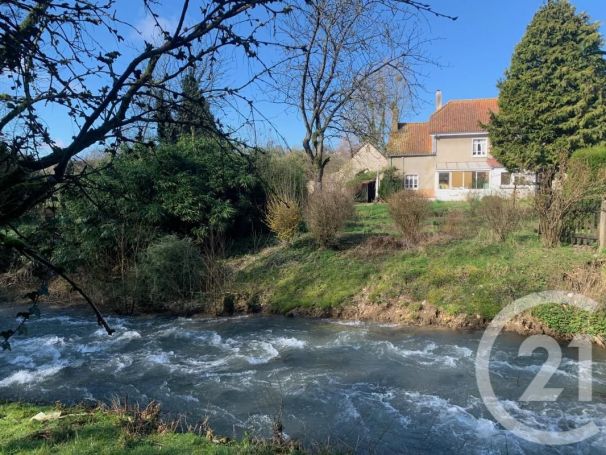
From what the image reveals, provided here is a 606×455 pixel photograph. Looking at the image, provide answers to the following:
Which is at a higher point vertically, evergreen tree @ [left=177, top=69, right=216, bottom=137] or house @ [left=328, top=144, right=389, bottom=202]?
house @ [left=328, top=144, right=389, bottom=202]

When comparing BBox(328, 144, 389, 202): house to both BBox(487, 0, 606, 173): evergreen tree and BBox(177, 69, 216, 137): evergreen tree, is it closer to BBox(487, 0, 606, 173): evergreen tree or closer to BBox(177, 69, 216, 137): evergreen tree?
BBox(487, 0, 606, 173): evergreen tree

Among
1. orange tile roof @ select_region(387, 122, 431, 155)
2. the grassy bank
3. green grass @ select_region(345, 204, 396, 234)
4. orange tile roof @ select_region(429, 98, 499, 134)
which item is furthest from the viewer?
orange tile roof @ select_region(387, 122, 431, 155)

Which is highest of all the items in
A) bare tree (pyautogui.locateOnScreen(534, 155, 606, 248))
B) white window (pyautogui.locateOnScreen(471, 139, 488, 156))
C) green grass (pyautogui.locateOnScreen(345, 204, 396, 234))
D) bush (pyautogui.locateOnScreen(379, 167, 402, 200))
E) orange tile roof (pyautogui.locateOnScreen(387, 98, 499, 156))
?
orange tile roof (pyautogui.locateOnScreen(387, 98, 499, 156))

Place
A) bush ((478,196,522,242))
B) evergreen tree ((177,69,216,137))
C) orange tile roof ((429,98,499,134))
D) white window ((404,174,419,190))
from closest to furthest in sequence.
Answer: evergreen tree ((177,69,216,137)) < bush ((478,196,522,242)) < orange tile roof ((429,98,499,134)) < white window ((404,174,419,190))

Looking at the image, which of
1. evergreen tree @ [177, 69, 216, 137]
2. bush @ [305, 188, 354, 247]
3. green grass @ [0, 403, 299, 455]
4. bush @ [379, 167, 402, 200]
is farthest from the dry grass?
bush @ [379, 167, 402, 200]

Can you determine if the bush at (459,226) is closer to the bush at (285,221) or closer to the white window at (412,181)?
the bush at (285,221)

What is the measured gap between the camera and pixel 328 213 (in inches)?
593

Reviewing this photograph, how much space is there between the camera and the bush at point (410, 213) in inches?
573

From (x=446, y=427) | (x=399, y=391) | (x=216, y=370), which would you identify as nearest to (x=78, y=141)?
(x=446, y=427)

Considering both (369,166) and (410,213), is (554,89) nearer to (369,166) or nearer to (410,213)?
(410,213)

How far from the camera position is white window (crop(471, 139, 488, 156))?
3872 centimetres

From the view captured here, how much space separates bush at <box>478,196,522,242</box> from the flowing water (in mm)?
5074

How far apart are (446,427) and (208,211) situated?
11.4 meters

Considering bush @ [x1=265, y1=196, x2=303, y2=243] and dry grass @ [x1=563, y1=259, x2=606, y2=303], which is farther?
bush @ [x1=265, y1=196, x2=303, y2=243]
